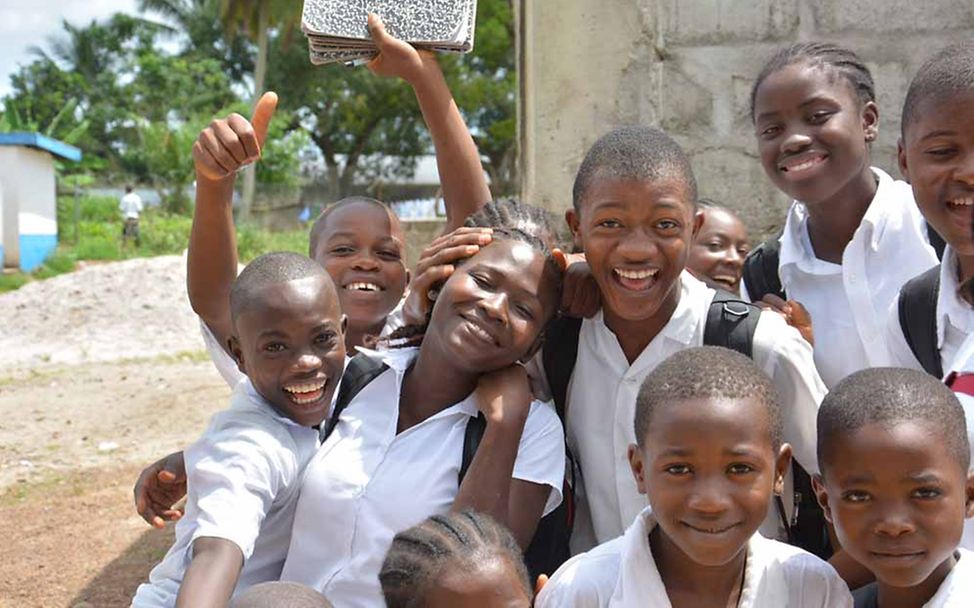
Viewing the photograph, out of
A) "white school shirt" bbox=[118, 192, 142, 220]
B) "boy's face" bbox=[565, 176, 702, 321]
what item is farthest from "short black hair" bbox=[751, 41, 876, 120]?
"white school shirt" bbox=[118, 192, 142, 220]

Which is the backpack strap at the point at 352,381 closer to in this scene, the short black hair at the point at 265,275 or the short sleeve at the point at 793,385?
the short black hair at the point at 265,275

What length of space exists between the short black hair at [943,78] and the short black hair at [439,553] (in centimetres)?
130

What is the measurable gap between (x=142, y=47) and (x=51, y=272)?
20240mm

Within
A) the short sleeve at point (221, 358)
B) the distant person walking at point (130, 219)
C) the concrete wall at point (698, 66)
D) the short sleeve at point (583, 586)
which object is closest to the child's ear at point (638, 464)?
the short sleeve at point (583, 586)

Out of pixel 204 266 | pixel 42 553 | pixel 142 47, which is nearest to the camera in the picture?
pixel 204 266

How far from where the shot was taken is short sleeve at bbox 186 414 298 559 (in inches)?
87.0

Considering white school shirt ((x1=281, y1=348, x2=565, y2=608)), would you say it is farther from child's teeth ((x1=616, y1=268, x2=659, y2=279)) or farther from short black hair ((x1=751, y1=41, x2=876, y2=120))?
short black hair ((x1=751, y1=41, x2=876, y2=120))

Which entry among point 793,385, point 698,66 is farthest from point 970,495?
point 698,66

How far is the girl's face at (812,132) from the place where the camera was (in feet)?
9.13

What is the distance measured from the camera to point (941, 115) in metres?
2.26

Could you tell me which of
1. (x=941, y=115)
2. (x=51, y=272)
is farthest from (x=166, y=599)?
(x=51, y=272)

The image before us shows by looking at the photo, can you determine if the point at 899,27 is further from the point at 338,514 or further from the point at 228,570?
the point at 228,570

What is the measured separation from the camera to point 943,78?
2.28 metres

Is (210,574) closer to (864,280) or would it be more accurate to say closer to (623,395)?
(623,395)
